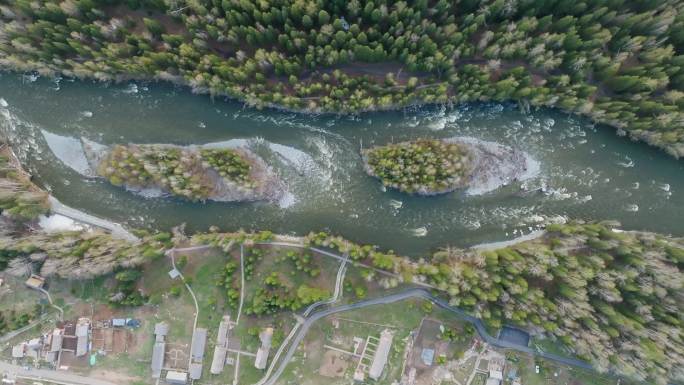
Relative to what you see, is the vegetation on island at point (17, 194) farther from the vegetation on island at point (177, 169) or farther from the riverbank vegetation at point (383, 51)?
the riverbank vegetation at point (383, 51)

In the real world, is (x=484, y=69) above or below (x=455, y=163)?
above

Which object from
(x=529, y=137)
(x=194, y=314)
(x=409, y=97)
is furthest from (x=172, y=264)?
(x=529, y=137)

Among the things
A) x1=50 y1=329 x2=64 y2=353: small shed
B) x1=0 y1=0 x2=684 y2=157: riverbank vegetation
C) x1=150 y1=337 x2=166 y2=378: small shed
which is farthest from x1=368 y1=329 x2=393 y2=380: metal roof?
x1=50 y1=329 x2=64 y2=353: small shed

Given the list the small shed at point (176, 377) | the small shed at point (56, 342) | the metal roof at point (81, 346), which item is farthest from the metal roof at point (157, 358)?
the small shed at point (56, 342)

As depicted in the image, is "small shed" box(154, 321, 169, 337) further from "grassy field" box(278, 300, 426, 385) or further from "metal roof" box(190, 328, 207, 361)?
"grassy field" box(278, 300, 426, 385)

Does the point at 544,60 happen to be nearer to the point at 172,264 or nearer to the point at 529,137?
the point at 529,137

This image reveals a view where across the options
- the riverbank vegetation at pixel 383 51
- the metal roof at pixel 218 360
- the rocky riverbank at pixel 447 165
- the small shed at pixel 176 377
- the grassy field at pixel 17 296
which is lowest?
the small shed at pixel 176 377
